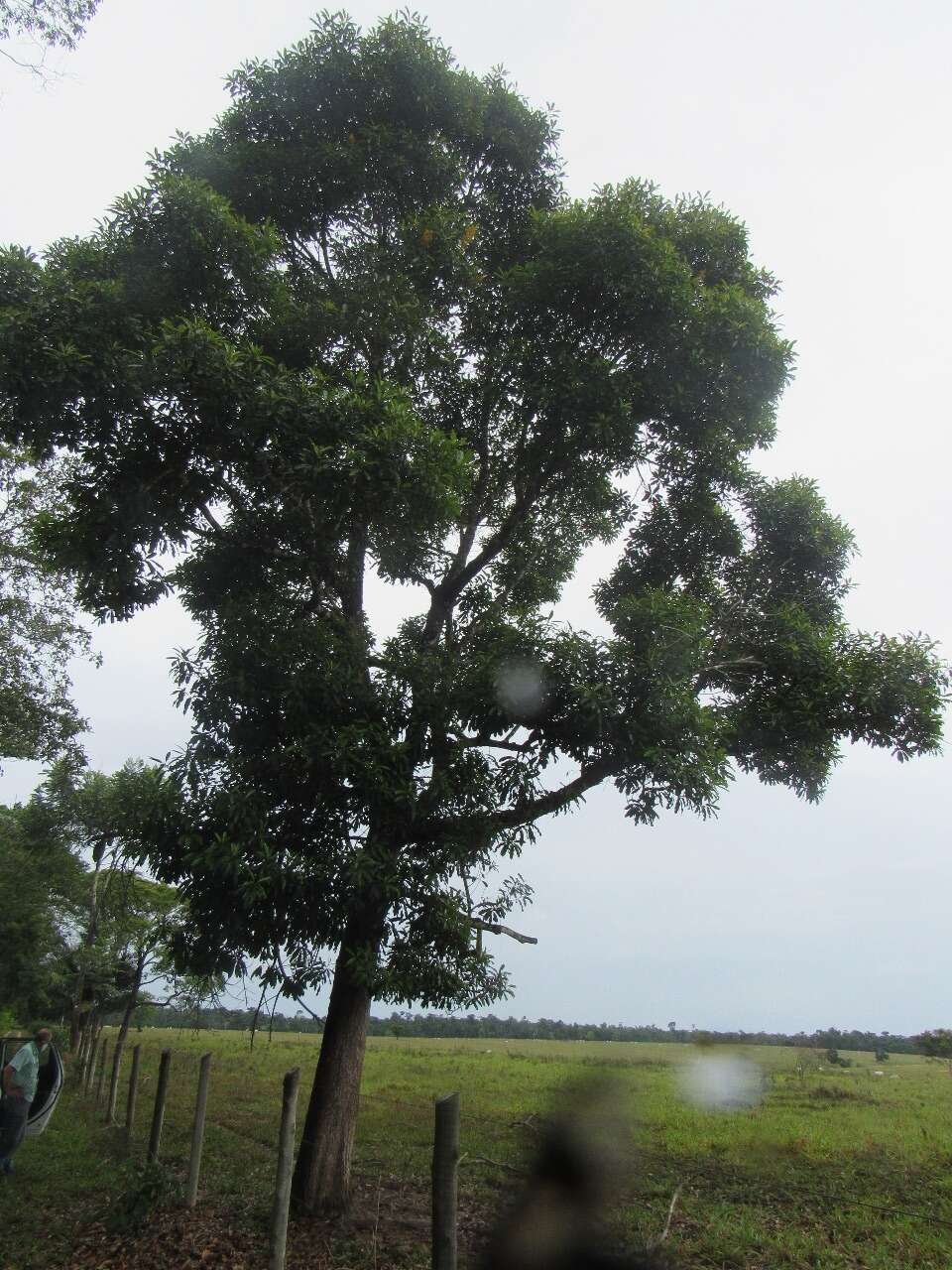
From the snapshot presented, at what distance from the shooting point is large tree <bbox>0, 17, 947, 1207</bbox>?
27.9 feet

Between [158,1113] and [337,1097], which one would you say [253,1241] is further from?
[158,1113]

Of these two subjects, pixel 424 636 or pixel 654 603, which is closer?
pixel 654 603

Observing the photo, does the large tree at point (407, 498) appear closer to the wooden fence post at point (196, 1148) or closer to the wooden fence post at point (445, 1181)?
the wooden fence post at point (196, 1148)

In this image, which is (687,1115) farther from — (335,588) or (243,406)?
(243,406)

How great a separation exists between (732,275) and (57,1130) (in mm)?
17708

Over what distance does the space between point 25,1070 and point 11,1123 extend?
0.72 metres

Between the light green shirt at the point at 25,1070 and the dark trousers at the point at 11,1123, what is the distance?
13 cm

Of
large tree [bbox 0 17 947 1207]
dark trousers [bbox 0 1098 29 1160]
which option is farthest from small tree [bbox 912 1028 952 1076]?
dark trousers [bbox 0 1098 29 1160]

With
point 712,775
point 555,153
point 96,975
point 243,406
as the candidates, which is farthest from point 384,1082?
point 555,153

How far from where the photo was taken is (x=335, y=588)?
11.0m

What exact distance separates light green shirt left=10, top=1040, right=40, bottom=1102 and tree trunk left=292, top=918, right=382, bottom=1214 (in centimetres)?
391

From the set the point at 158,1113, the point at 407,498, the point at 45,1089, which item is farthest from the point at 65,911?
the point at 407,498

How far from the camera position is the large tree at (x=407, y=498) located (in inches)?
335

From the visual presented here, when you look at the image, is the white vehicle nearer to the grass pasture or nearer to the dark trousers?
the grass pasture
